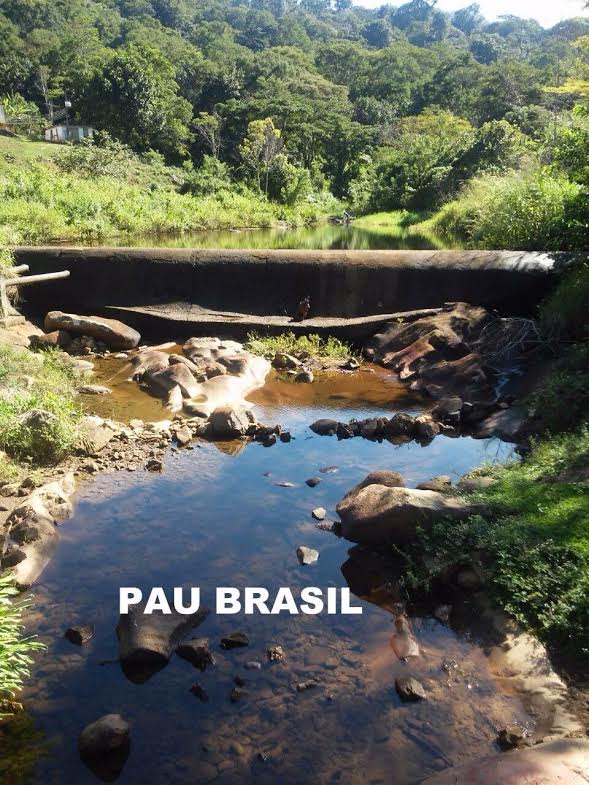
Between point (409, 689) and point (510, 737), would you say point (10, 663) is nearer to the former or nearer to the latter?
point (409, 689)

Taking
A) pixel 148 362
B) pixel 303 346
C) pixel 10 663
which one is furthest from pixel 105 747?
pixel 303 346

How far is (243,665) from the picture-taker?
162 inches

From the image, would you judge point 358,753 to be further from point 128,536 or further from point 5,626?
point 128,536

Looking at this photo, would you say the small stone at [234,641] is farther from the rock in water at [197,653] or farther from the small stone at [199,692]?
the small stone at [199,692]

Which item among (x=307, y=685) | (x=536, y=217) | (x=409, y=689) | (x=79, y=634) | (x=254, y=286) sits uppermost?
(x=536, y=217)

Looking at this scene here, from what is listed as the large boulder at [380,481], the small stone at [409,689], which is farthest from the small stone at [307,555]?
the small stone at [409,689]

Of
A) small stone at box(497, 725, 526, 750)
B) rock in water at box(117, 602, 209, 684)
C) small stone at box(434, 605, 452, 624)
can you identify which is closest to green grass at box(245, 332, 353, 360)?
small stone at box(434, 605, 452, 624)

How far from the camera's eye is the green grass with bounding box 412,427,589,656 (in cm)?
398

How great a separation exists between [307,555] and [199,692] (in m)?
1.59

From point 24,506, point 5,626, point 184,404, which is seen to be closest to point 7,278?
point 184,404

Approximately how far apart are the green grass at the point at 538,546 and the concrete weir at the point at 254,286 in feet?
20.0

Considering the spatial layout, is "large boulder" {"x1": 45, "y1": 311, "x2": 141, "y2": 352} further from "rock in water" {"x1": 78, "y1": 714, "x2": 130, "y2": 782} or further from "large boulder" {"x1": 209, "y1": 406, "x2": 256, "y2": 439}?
"rock in water" {"x1": 78, "y1": 714, "x2": 130, "y2": 782}

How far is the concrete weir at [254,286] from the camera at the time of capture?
11.3 metres

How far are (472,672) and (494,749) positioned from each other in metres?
0.58
